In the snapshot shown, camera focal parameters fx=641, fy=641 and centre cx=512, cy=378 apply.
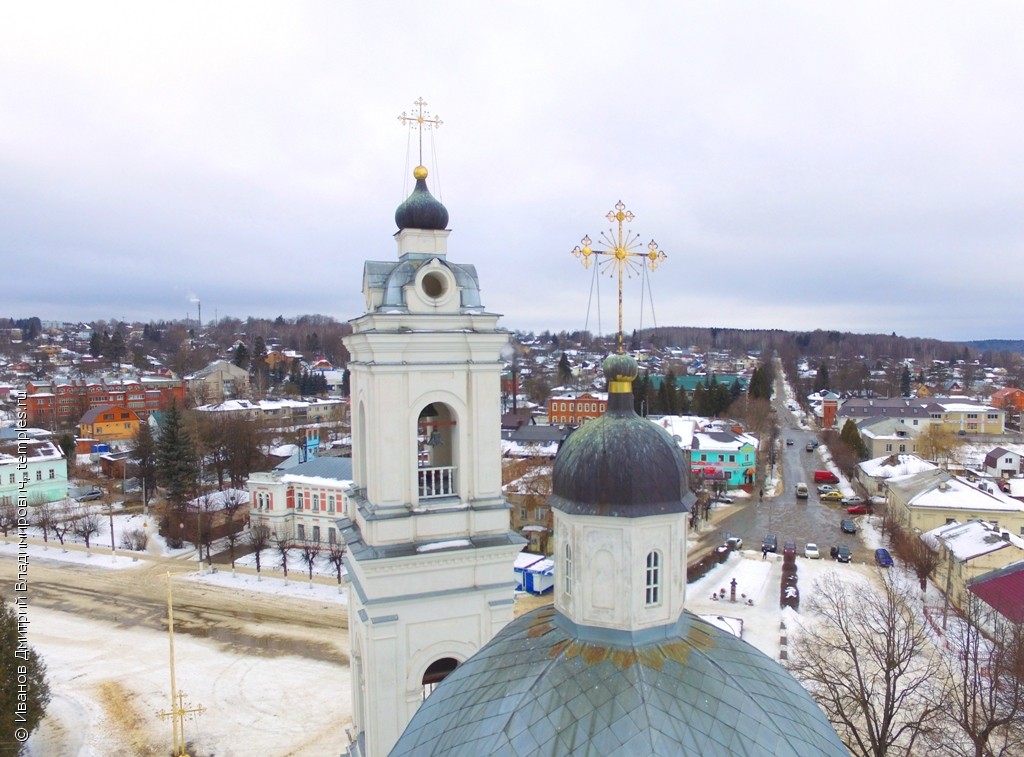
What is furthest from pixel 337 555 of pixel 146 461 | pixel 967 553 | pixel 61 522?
pixel 967 553

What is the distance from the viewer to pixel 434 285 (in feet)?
37.1

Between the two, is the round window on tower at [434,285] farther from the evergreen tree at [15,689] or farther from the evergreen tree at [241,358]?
the evergreen tree at [241,358]

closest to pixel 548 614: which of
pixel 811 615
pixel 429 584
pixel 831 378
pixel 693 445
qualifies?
pixel 429 584

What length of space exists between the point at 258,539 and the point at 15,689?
17.7 metres

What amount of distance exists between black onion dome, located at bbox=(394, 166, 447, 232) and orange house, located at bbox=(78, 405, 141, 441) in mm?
57789

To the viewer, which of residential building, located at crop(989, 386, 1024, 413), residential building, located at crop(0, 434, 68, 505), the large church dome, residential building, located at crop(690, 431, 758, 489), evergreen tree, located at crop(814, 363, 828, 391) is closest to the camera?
the large church dome

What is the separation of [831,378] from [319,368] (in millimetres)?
91617

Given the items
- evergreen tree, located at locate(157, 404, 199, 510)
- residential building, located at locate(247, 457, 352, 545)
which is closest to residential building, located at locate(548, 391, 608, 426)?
residential building, located at locate(247, 457, 352, 545)

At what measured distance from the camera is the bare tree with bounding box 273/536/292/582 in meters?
31.7

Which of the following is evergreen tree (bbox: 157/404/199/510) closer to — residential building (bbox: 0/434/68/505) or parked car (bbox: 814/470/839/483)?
residential building (bbox: 0/434/68/505)

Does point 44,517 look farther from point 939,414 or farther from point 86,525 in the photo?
point 939,414

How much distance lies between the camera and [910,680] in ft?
63.3

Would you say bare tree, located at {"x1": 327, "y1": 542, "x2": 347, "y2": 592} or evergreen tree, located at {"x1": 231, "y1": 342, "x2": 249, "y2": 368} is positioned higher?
evergreen tree, located at {"x1": 231, "y1": 342, "x2": 249, "y2": 368}

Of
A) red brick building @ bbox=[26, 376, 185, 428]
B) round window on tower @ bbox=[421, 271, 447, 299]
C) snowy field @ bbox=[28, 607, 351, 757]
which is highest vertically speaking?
round window on tower @ bbox=[421, 271, 447, 299]
